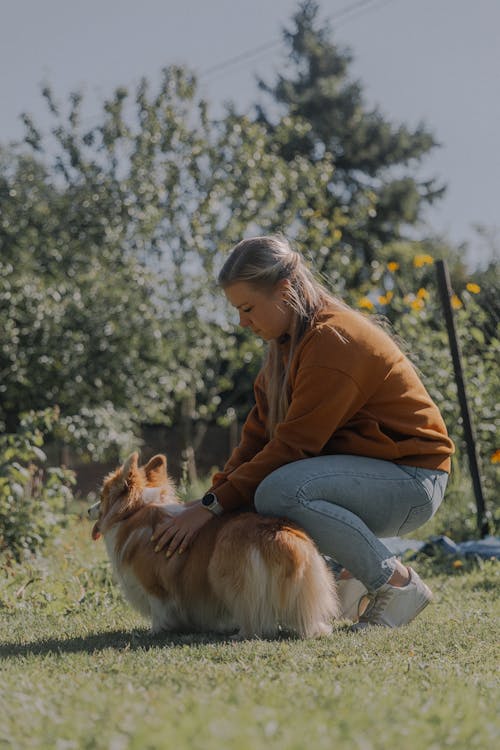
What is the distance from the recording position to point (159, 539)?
356 cm

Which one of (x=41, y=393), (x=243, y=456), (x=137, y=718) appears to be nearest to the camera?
(x=137, y=718)

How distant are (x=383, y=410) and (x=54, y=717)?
1898 millimetres

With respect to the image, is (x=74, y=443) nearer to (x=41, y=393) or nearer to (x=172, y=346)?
(x=41, y=393)

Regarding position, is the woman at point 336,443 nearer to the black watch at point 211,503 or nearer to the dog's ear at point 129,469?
the black watch at point 211,503

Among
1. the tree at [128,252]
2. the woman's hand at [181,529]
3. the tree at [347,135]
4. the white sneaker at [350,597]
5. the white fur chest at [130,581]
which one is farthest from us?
the tree at [347,135]

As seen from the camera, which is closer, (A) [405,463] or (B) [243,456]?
(A) [405,463]

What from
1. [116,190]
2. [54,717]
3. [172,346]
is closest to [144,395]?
[172,346]

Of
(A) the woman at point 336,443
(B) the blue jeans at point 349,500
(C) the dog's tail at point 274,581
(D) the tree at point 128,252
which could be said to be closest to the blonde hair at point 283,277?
(A) the woman at point 336,443

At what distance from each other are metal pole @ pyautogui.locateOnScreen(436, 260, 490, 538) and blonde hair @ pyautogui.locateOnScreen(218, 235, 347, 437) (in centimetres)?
286

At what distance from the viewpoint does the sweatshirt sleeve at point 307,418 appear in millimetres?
3359

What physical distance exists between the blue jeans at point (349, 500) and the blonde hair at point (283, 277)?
1.27 feet

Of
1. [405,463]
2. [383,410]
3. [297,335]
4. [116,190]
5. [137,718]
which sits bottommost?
[137,718]

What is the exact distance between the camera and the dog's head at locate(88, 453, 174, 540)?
374cm

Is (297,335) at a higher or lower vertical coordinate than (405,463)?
higher
